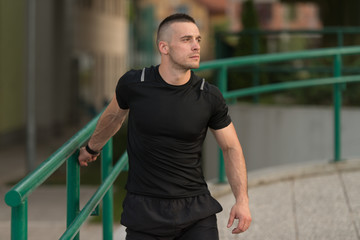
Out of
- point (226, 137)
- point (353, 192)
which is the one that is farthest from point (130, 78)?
point (353, 192)

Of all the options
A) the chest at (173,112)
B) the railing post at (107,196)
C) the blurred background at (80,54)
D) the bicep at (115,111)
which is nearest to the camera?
the chest at (173,112)

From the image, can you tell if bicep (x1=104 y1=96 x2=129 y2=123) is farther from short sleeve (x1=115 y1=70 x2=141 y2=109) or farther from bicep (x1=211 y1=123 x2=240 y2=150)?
bicep (x1=211 y1=123 x2=240 y2=150)

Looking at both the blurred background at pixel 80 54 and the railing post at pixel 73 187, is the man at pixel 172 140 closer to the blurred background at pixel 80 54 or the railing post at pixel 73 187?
the railing post at pixel 73 187

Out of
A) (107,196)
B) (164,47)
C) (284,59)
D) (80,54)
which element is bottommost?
(80,54)

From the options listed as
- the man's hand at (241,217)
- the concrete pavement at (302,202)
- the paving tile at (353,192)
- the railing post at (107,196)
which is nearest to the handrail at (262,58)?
the concrete pavement at (302,202)

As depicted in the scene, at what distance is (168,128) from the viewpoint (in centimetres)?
289

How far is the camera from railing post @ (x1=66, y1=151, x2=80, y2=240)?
10.8 feet

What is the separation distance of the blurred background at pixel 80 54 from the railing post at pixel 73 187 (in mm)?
3052

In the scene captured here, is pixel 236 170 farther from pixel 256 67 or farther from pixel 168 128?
pixel 256 67

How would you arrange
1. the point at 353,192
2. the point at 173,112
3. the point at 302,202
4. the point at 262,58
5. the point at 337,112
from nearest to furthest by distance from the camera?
the point at 173,112
the point at 302,202
the point at 353,192
the point at 262,58
the point at 337,112

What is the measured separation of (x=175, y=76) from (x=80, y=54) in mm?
23152

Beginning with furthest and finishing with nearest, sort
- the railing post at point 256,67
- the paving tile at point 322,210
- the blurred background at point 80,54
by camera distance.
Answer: the blurred background at point 80,54, the railing post at point 256,67, the paving tile at point 322,210

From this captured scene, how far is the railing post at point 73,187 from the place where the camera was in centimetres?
331

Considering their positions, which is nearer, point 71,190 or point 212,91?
point 212,91
